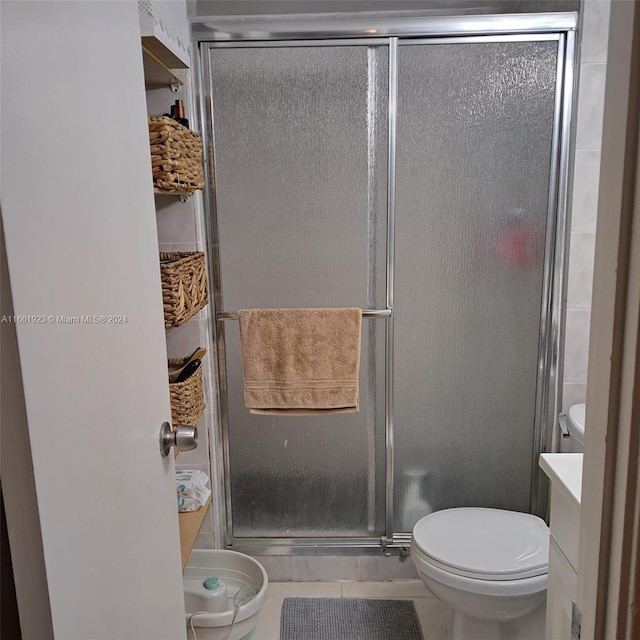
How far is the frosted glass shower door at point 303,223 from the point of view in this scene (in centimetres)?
194

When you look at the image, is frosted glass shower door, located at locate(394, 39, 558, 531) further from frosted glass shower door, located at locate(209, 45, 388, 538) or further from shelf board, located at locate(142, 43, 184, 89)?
shelf board, located at locate(142, 43, 184, 89)

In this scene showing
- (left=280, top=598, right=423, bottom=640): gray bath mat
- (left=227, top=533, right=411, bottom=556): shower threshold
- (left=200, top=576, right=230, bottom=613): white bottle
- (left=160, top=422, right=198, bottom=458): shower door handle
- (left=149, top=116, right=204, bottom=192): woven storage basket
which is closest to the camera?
(left=160, top=422, right=198, bottom=458): shower door handle

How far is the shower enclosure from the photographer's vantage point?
75.6 inches

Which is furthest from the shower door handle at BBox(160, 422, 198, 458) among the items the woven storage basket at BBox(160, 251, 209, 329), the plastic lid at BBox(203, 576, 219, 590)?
the plastic lid at BBox(203, 576, 219, 590)

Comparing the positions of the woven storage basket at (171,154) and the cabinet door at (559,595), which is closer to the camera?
the cabinet door at (559,595)

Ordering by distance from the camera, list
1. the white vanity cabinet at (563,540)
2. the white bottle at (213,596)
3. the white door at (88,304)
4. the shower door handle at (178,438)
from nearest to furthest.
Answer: the white door at (88,304) → the shower door handle at (178,438) → the white vanity cabinet at (563,540) → the white bottle at (213,596)

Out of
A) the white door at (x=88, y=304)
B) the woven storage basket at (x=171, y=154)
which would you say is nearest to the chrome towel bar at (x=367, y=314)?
the woven storage basket at (x=171, y=154)

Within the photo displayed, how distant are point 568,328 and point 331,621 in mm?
1321

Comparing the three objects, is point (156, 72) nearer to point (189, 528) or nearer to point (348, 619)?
point (189, 528)

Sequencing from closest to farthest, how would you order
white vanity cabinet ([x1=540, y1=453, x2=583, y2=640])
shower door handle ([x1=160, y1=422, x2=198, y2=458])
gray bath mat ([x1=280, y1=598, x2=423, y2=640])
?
shower door handle ([x1=160, y1=422, x2=198, y2=458]), white vanity cabinet ([x1=540, y1=453, x2=583, y2=640]), gray bath mat ([x1=280, y1=598, x2=423, y2=640])

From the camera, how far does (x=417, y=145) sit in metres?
1.97

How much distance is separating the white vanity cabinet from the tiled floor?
842 mm

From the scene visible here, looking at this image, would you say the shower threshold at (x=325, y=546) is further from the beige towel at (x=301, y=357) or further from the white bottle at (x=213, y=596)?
the beige towel at (x=301, y=357)

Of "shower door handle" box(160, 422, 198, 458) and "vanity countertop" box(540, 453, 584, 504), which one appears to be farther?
"vanity countertop" box(540, 453, 584, 504)
